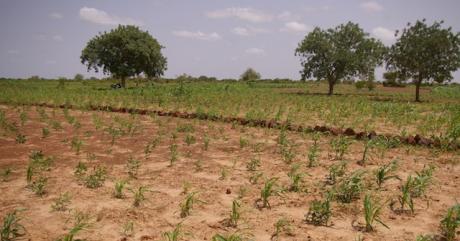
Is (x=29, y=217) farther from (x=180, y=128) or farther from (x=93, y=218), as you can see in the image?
(x=180, y=128)

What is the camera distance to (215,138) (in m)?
10.5

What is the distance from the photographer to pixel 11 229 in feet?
14.9

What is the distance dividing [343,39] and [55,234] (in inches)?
1338

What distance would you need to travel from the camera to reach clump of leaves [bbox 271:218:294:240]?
4.54 meters

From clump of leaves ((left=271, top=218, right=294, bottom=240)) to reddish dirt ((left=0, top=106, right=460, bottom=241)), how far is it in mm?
69

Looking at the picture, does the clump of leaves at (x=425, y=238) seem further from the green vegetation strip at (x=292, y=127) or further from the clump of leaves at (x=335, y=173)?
the green vegetation strip at (x=292, y=127)

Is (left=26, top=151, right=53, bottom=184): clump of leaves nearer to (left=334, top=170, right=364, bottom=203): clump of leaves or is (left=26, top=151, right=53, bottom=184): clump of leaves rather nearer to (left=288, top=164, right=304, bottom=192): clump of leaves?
(left=288, top=164, right=304, bottom=192): clump of leaves

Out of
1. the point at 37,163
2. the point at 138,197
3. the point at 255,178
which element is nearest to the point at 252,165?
the point at 255,178

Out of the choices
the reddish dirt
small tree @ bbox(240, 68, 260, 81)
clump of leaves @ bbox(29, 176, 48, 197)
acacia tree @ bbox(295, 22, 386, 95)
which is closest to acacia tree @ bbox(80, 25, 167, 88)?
acacia tree @ bbox(295, 22, 386, 95)

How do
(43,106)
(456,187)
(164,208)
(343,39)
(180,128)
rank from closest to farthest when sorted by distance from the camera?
(164,208)
(456,187)
(180,128)
(43,106)
(343,39)

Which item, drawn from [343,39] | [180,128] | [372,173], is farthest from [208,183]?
[343,39]

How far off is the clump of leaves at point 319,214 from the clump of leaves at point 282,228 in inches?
13.3

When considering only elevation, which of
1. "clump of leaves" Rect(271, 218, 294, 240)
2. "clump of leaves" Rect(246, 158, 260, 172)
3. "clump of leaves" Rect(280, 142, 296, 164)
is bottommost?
"clump of leaves" Rect(271, 218, 294, 240)

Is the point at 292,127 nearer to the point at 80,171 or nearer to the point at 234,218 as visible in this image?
the point at 80,171
